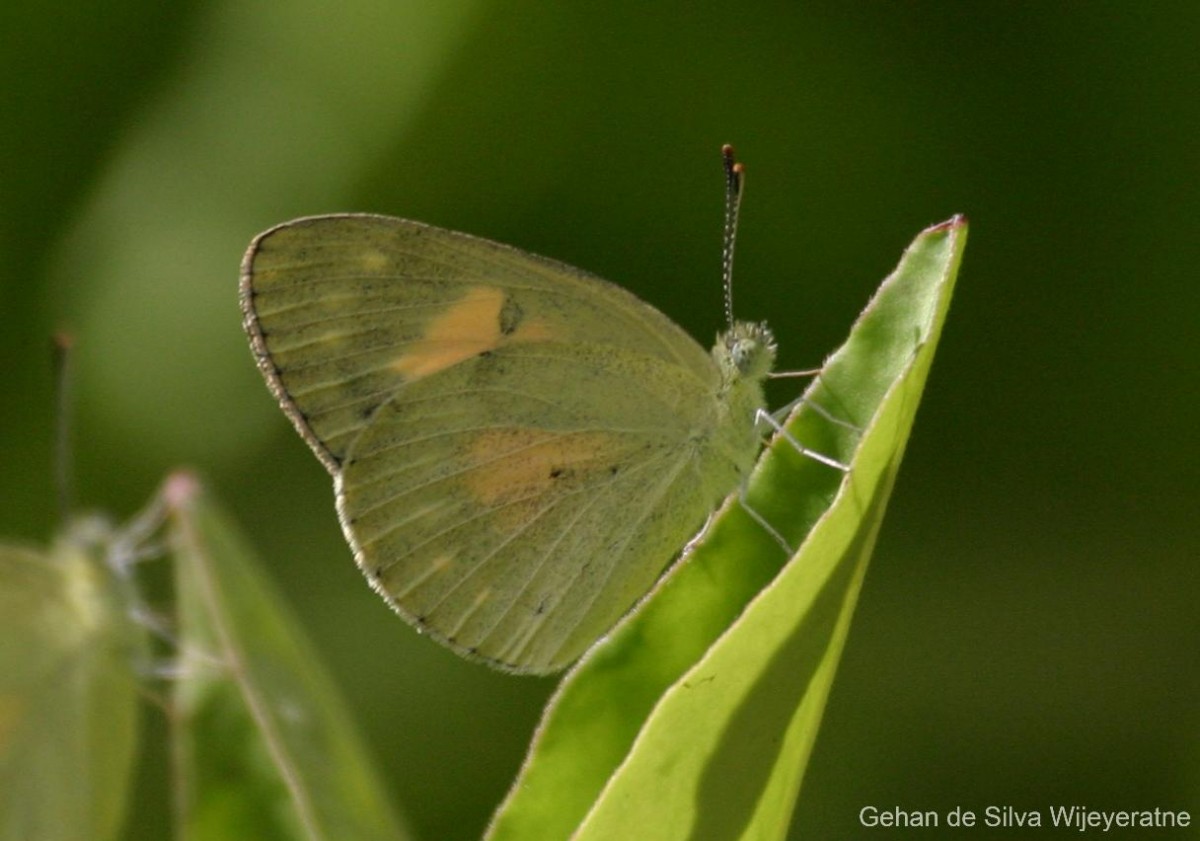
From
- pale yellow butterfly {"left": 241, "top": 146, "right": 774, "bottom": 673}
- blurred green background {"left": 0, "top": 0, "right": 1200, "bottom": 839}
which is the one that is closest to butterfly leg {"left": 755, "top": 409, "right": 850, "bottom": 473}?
pale yellow butterfly {"left": 241, "top": 146, "right": 774, "bottom": 673}

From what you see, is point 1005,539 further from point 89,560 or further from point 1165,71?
point 89,560

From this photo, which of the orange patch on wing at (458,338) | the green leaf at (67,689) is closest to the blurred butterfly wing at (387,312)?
the orange patch on wing at (458,338)

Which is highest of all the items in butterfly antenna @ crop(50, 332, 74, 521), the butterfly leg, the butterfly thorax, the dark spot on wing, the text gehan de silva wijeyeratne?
the butterfly thorax

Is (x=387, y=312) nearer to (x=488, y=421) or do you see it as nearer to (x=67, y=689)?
(x=488, y=421)

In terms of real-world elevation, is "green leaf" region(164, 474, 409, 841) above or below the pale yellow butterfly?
below

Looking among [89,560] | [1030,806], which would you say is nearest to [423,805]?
[89,560]

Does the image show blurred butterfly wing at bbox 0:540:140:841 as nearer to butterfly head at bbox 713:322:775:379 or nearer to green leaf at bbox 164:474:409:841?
green leaf at bbox 164:474:409:841

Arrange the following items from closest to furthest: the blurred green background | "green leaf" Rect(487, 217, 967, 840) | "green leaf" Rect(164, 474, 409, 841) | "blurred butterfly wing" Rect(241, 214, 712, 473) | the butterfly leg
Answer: "green leaf" Rect(487, 217, 967, 840) < the butterfly leg < "green leaf" Rect(164, 474, 409, 841) < "blurred butterfly wing" Rect(241, 214, 712, 473) < the blurred green background

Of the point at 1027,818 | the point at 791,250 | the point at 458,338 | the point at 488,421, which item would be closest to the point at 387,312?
the point at 458,338
